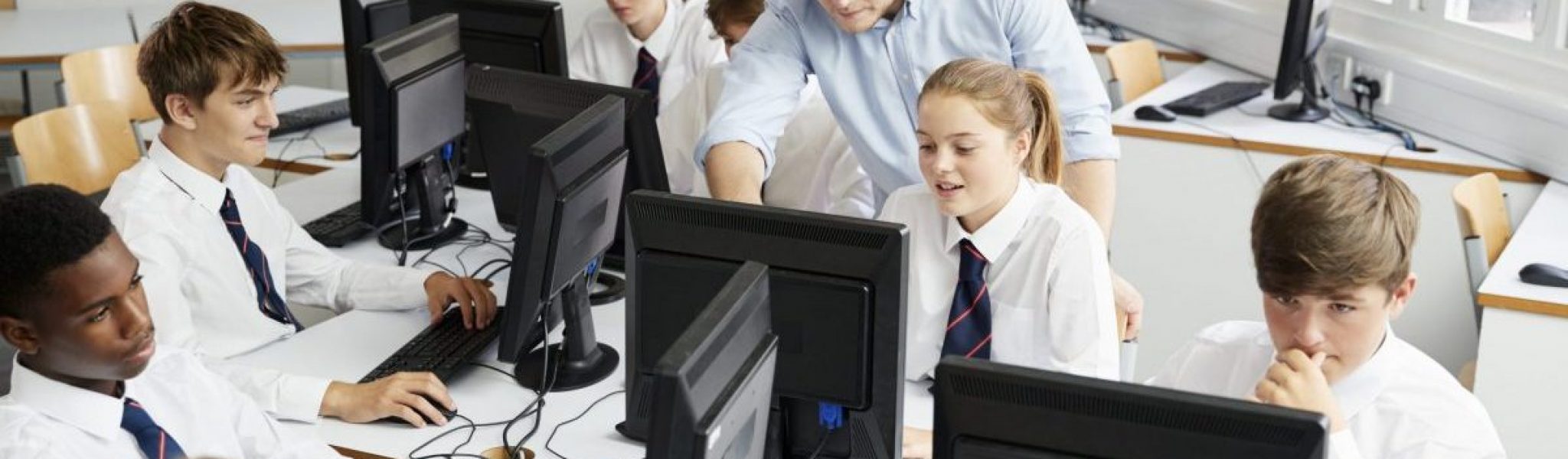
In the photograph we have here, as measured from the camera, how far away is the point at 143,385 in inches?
79.3

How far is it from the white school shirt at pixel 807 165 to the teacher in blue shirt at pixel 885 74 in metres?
0.22

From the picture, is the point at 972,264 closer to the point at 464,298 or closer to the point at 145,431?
the point at 464,298

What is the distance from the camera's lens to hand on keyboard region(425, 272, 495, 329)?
2633 millimetres

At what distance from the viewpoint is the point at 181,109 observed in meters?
2.59

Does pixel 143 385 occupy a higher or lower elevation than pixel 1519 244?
higher

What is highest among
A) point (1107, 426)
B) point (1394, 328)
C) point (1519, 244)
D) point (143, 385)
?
point (1107, 426)

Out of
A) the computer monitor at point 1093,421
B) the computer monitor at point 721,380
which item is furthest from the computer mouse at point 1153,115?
the computer monitor at point 1093,421

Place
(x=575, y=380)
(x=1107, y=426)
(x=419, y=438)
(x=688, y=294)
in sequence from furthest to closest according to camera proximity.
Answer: (x=575, y=380) < (x=419, y=438) < (x=688, y=294) < (x=1107, y=426)

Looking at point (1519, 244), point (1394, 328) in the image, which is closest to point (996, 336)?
point (1519, 244)

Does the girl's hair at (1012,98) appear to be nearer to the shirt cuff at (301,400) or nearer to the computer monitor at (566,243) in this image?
the computer monitor at (566,243)

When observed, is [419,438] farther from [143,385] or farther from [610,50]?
[610,50]

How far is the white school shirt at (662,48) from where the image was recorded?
385 centimetres

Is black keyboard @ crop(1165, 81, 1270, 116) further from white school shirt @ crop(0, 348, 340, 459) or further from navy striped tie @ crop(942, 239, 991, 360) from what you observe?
white school shirt @ crop(0, 348, 340, 459)

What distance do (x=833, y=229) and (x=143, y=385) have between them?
2.94 feet
